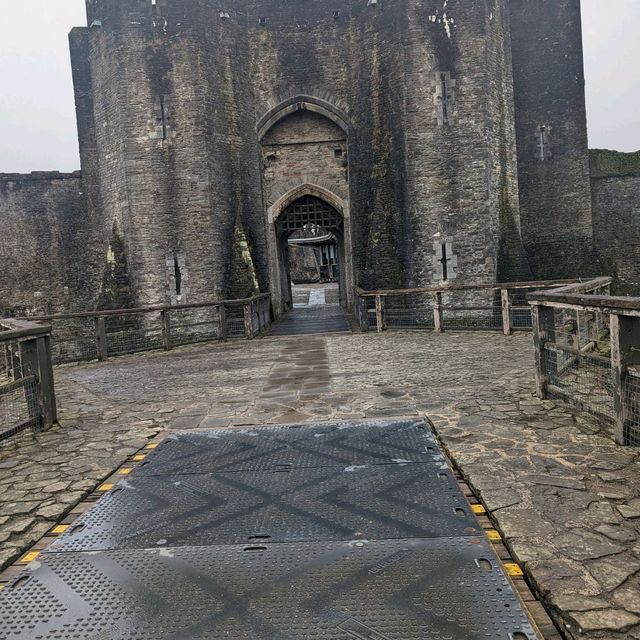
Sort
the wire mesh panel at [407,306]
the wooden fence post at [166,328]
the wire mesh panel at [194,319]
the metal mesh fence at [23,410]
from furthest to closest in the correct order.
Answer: the wire mesh panel at [194,319] → the wire mesh panel at [407,306] → the wooden fence post at [166,328] → the metal mesh fence at [23,410]

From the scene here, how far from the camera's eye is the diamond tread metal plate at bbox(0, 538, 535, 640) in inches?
85.4

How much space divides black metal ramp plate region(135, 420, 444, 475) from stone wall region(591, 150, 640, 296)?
16.9m

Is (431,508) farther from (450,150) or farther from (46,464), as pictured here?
(450,150)

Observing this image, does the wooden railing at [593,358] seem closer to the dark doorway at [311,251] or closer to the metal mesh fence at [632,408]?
the metal mesh fence at [632,408]

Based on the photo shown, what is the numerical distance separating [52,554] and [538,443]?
325 cm

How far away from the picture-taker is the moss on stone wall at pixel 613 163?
1917 cm

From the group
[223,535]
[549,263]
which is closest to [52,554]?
[223,535]

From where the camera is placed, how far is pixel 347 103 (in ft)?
57.0

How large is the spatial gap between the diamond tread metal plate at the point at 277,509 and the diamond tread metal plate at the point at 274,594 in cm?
13

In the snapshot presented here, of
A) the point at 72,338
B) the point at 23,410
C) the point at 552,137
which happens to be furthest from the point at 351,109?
the point at 23,410

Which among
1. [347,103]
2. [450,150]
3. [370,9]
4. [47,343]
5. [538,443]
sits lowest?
[538,443]

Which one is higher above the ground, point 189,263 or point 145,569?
point 189,263

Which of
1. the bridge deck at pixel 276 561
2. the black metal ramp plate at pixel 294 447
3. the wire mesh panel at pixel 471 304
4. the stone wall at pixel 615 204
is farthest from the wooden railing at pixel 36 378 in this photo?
the stone wall at pixel 615 204

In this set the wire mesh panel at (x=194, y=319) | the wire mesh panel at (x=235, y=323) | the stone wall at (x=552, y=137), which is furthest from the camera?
the stone wall at (x=552, y=137)
